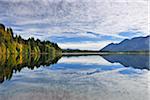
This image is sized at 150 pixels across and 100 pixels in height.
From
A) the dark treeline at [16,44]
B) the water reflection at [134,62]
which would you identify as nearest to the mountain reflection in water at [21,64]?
the water reflection at [134,62]

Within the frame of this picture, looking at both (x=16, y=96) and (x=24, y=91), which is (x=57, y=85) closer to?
(x=24, y=91)

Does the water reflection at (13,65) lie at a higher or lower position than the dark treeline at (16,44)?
lower

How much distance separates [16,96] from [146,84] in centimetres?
503

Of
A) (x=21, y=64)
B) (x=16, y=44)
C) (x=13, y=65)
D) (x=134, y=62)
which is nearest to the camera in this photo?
(x=13, y=65)

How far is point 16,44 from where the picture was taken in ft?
125

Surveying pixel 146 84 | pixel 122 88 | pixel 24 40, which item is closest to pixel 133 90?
pixel 122 88

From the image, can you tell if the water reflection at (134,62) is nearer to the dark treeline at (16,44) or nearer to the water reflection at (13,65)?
the water reflection at (13,65)

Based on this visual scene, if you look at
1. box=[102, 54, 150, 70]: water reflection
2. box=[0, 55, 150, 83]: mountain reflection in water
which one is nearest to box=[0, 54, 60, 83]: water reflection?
box=[0, 55, 150, 83]: mountain reflection in water

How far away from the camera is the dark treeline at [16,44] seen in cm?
3522

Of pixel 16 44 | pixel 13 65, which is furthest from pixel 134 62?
pixel 16 44

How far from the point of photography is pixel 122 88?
35.2 feet

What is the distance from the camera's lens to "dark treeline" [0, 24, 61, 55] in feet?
116

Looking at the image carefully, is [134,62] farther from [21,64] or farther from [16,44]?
[16,44]

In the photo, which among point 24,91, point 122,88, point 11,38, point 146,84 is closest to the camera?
point 24,91
